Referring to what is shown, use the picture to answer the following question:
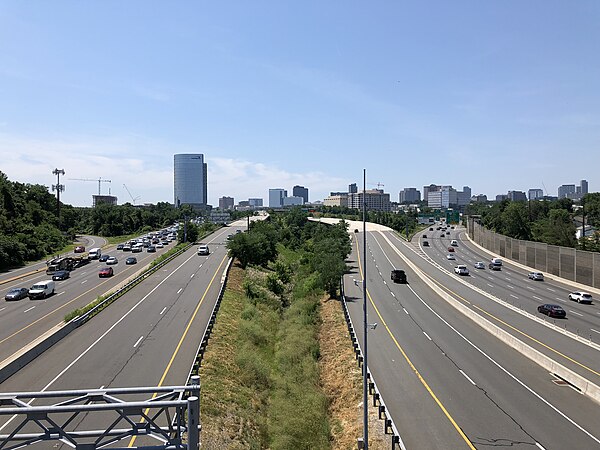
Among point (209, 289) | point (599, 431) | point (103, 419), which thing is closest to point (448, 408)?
point (599, 431)

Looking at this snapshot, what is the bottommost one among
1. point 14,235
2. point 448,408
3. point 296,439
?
point 296,439

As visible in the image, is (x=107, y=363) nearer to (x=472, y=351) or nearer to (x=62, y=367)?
(x=62, y=367)

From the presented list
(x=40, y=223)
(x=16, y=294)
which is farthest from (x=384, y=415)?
(x=40, y=223)

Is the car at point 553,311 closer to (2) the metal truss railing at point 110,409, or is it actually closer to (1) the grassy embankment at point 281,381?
(1) the grassy embankment at point 281,381

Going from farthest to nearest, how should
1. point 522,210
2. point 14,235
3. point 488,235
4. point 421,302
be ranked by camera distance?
point 522,210 < point 488,235 < point 14,235 < point 421,302

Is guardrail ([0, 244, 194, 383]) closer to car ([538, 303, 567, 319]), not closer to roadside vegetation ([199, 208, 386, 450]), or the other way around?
roadside vegetation ([199, 208, 386, 450])

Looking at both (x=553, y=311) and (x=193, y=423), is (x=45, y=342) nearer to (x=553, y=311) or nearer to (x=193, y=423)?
(x=193, y=423)

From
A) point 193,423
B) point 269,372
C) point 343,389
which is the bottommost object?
point 269,372

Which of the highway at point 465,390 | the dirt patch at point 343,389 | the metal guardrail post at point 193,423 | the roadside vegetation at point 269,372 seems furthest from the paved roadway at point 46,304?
the highway at point 465,390
